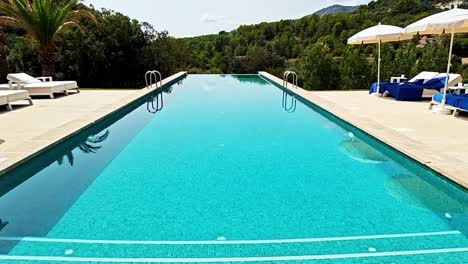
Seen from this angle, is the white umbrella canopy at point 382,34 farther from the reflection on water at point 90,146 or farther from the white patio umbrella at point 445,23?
the reflection on water at point 90,146

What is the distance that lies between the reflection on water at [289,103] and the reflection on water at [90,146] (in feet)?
15.3

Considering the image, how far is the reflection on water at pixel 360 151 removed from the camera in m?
5.41

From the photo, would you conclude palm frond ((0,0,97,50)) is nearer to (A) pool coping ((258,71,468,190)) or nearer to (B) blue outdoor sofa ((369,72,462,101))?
(A) pool coping ((258,71,468,190))

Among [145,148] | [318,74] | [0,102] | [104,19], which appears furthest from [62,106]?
[318,74]

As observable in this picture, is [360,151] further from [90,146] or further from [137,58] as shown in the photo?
[137,58]

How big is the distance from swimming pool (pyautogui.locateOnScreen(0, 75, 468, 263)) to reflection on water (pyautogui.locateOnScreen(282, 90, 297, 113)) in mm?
2754

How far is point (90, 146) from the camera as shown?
20.2 feet

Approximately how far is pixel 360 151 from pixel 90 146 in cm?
441

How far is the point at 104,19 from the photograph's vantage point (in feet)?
63.4

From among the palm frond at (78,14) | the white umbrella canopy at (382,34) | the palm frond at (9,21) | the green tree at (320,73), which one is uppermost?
the palm frond at (78,14)

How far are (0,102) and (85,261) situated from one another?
22.1ft

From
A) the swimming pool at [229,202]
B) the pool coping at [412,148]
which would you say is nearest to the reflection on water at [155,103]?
the swimming pool at [229,202]

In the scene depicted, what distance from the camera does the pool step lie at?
2.91 metres

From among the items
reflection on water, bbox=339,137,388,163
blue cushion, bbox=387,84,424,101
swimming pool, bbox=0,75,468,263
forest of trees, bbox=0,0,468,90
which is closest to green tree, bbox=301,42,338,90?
forest of trees, bbox=0,0,468,90
